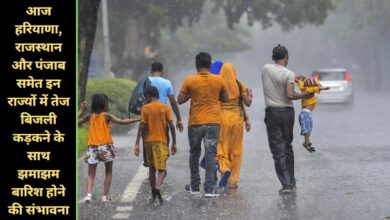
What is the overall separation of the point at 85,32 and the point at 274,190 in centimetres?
665

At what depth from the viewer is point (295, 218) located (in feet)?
32.7

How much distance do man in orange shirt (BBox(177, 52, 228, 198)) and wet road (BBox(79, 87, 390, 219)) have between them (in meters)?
0.43

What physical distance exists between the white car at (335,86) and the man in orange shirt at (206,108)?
2758 centimetres

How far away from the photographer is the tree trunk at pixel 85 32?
17.2 m

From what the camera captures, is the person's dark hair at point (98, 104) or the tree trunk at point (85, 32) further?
the tree trunk at point (85, 32)

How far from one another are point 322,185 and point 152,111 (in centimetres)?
→ 270

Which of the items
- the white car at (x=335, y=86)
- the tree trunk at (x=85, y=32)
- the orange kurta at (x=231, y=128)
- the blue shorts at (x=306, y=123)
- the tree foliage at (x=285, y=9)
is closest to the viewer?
the orange kurta at (x=231, y=128)

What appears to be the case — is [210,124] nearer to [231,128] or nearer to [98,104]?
[231,128]

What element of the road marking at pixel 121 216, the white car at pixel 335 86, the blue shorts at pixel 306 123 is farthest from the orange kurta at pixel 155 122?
the white car at pixel 335 86

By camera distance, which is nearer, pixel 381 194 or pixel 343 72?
pixel 381 194

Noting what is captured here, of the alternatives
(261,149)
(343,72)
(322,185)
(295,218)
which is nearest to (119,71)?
(343,72)

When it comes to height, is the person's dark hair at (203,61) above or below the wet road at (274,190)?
above

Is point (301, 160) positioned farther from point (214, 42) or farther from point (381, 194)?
point (214, 42)

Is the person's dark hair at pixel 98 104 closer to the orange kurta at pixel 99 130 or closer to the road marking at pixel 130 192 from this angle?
the orange kurta at pixel 99 130
